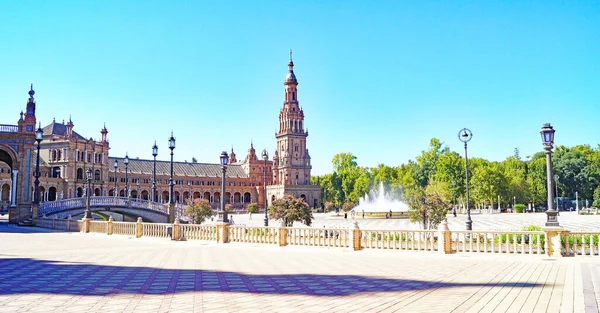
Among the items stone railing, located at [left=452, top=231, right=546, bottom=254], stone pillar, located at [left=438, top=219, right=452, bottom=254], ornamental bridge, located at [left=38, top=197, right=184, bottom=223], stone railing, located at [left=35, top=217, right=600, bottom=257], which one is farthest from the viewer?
ornamental bridge, located at [left=38, top=197, right=184, bottom=223]

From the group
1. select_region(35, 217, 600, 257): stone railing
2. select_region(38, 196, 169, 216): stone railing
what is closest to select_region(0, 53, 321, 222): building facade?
select_region(38, 196, 169, 216): stone railing

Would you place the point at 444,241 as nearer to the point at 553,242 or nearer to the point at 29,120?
the point at 553,242

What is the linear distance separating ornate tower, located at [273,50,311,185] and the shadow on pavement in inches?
4254

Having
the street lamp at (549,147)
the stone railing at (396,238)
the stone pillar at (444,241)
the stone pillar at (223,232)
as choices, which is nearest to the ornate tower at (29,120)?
the stone railing at (396,238)

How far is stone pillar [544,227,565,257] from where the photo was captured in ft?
53.1

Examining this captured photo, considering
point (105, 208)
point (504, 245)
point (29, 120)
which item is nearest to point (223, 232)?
point (504, 245)

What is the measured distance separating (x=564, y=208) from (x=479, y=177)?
72.7 feet

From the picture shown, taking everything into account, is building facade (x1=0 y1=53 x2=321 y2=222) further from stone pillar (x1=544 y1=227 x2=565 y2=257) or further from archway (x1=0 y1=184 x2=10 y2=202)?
stone pillar (x1=544 y1=227 x2=565 y2=257)

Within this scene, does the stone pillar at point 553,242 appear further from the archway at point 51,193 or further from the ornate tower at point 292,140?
the ornate tower at point 292,140

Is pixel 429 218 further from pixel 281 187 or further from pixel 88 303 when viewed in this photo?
pixel 281 187

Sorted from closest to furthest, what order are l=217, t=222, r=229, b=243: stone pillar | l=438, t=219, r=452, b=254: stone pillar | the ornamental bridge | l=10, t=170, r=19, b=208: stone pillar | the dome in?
l=438, t=219, r=452, b=254: stone pillar → l=217, t=222, r=229, b=243: stone pillar → the ornamental bridge → l=10, t=170, r=19, b=208: stone pillar → the dome

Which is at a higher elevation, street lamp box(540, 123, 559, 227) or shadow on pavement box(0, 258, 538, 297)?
street lamp box(540, 123, 559, 227)

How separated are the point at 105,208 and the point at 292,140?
263ft

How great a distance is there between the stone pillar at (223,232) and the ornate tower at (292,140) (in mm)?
97848
